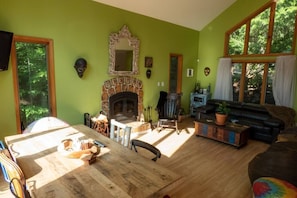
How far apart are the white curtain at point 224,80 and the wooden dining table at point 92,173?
484 centimetres

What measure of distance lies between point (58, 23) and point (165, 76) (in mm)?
3100

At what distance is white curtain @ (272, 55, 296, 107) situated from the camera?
4898 millimetres

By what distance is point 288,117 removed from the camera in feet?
15.1

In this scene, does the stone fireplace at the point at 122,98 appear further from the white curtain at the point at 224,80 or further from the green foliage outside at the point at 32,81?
the white curtain at the point at 224,80

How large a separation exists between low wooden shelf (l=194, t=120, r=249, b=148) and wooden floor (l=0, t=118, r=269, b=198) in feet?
0.37

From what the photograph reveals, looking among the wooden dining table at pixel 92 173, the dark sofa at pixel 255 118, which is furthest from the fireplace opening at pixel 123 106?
the wooden dining table at pixel 92 173

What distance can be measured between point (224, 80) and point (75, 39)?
4393 mm

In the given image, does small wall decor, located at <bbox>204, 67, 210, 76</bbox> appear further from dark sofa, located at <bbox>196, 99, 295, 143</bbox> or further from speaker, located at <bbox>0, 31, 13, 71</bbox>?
speaker, located at <bbox>0, 31, 13, 71</bbox>

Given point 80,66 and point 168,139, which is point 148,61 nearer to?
point 80,66

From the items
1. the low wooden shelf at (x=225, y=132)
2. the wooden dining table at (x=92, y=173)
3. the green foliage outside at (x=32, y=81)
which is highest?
the green foliage outside at (x=32, y=81)

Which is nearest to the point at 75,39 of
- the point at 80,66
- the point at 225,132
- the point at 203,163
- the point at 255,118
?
the point at 80,66

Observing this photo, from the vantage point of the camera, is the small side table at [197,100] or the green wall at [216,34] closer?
the green wall at [216,34]

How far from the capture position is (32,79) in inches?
138

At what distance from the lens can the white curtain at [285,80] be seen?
4898 mm
